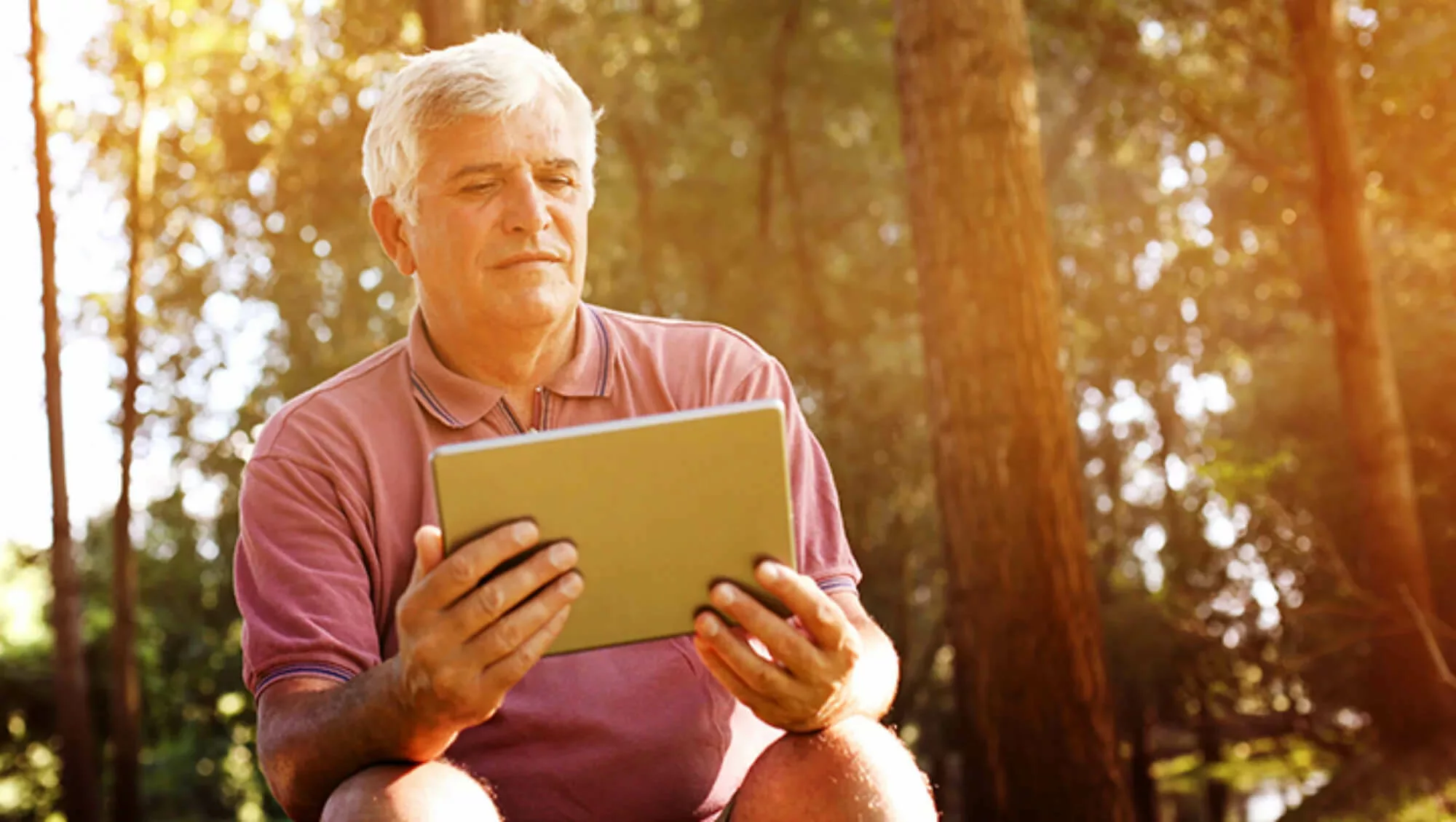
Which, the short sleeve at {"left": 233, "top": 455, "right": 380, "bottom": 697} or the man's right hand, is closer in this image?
the man's right hand

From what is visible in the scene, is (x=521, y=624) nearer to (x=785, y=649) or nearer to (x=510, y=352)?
(x=785, y=649)

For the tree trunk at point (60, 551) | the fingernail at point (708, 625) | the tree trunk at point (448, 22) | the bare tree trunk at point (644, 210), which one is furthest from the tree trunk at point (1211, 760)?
the fingernail at point (708, 625)

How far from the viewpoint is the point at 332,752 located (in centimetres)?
229

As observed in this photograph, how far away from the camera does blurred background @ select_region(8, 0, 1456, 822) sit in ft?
40.9

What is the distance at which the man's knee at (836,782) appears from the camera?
2.24 metres

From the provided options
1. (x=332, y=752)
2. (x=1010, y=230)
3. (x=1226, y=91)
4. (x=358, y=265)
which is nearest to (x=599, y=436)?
(x=332, y=752)

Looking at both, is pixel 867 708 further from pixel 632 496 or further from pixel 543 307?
pixel 543 307

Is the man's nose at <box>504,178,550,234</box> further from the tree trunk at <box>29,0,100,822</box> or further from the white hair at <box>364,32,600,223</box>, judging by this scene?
the tree trunk at <box>29,0,100,822</box>

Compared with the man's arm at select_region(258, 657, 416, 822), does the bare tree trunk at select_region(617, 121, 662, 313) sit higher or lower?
higher

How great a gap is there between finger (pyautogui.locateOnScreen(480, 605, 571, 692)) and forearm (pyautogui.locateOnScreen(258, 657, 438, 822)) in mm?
160

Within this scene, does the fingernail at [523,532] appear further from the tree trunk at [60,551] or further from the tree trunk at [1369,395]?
the tree trunk at [60,551]

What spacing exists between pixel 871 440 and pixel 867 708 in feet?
49.3

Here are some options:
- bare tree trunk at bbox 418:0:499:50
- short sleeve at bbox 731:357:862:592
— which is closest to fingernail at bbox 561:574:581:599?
short sleeve at bbox 731:357:862:592

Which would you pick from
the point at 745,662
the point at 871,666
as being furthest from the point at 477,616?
the point at 871,666
